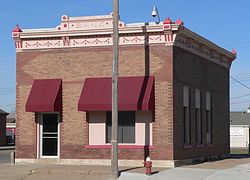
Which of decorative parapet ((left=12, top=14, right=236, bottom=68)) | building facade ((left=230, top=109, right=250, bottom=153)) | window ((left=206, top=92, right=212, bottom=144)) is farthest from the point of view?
building facade ((left=230, top=109, right=250, bottom=153))

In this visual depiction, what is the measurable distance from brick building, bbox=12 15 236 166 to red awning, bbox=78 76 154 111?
4 centimetres

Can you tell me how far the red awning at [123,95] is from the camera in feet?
74.0

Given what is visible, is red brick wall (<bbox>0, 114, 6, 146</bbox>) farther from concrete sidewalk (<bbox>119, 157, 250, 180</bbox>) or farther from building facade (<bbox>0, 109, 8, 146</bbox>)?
concrete sidewalk (<bbox>119, 157, 250, 180</bbox>)

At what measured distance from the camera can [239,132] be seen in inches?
3157

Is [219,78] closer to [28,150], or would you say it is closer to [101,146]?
[101,146]

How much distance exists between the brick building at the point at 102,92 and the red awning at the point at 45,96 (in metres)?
0.05

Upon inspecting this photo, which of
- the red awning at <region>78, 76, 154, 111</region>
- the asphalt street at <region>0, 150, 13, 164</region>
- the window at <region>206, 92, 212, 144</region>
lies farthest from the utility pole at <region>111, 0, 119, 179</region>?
the window at <region>206, 92, 212, 144</region>

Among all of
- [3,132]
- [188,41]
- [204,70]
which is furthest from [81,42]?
[3,132]

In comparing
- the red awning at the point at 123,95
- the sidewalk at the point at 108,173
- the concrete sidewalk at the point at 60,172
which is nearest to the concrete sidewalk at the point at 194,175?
the sidewalk at the point at 108,173

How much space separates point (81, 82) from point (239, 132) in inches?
2348

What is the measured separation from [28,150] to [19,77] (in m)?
3.58

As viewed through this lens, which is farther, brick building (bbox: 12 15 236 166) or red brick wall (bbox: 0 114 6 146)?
red brick wall (bbox: 0 114 6 146)

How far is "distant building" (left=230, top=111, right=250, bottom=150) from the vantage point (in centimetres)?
7812

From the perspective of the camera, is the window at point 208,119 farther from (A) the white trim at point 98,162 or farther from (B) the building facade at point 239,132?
(B) the building facade at point 239,132
